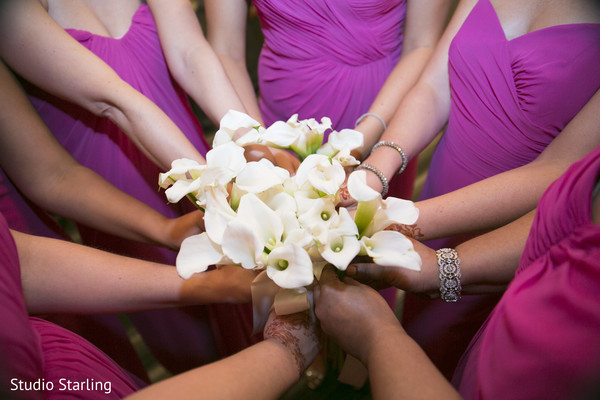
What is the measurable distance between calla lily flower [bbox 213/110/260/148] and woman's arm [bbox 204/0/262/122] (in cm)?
50

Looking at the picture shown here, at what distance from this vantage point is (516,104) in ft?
3.03

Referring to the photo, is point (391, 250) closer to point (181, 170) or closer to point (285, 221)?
point (285, 221)

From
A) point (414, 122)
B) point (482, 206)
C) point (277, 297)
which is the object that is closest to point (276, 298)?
point (277, 297)

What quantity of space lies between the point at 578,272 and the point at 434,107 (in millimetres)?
679

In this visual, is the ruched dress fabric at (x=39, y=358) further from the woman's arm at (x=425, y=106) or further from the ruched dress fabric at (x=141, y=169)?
the woman's arm at (x=425, y=106)

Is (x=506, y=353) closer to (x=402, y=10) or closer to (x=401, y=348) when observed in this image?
(x=401, y=348)

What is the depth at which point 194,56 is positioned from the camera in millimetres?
1062

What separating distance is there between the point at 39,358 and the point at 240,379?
33 centimetres

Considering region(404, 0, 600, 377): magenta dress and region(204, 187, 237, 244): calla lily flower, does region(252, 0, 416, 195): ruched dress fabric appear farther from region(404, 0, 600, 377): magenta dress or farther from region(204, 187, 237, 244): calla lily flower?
region(204, 187, 237, 244): calla lily flower

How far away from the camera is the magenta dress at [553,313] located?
1.43ft

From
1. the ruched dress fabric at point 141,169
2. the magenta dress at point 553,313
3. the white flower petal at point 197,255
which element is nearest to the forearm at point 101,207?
the ruched dress fabric at point 141,169

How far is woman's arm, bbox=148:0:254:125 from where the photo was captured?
1057 mm

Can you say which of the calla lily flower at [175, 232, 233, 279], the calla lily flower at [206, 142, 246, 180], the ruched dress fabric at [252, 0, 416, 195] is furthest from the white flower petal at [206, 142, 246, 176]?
the ruched dress fabric at [252, 0, 416, 195]

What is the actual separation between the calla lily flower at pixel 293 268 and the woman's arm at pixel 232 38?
73 centimetres
